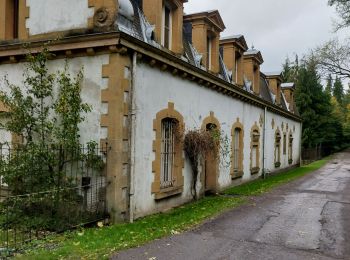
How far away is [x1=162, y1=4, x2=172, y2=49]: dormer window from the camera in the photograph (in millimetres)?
11227

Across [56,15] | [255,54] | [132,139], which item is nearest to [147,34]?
[56,15]

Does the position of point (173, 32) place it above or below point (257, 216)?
above

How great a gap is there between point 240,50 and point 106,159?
10521 millimetres

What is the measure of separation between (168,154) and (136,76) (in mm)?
2999

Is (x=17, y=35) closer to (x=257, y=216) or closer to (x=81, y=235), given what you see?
(x=81, y=235)

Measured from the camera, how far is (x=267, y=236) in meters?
7.97

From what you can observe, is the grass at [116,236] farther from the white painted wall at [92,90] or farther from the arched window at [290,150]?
the arched window at [290,150]

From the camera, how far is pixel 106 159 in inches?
338

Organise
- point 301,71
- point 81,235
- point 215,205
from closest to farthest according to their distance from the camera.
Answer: point 81,235 < point 215,205 < point 301,71

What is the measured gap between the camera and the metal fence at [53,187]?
8141 millimetres

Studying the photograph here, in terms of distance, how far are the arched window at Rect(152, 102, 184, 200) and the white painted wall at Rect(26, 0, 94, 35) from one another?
302 cm

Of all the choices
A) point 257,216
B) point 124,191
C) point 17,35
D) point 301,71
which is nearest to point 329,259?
point 257,216

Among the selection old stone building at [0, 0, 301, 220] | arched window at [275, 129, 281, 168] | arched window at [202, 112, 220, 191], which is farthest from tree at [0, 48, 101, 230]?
arched window at [275, 129, 281, 168]

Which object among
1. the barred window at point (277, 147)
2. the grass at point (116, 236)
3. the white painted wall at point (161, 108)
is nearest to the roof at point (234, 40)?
the white painted wall at point (161, 108)
